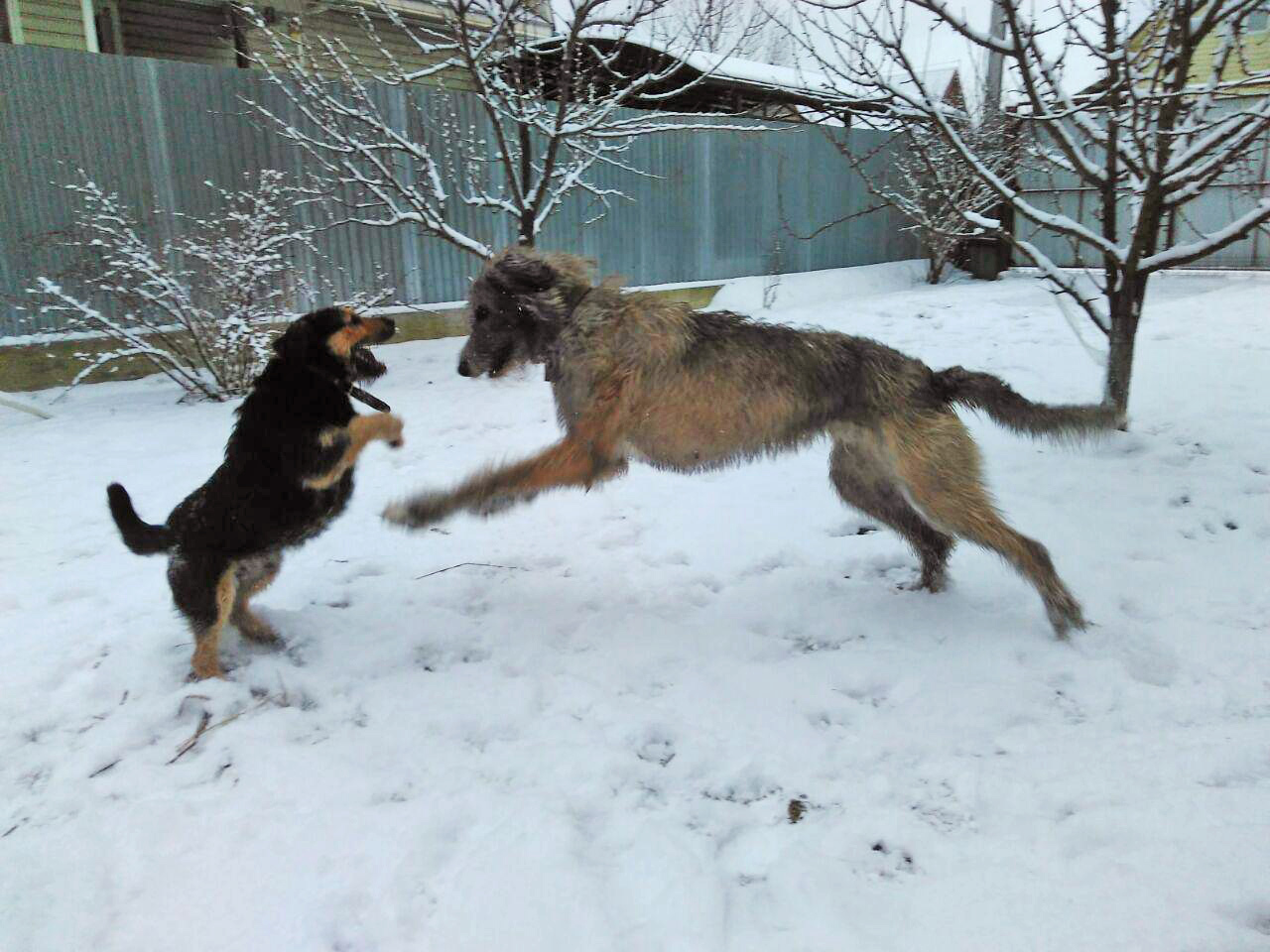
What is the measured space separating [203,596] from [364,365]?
1.18 meters

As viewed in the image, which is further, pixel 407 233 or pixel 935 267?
pixel 935 267

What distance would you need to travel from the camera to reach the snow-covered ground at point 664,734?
1.98m

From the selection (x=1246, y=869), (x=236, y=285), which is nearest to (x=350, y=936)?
(x=1246, y=869)

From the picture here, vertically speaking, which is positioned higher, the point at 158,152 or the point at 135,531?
the point at 158,152

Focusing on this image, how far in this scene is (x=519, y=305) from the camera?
3.54 m

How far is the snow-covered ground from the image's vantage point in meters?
1.98

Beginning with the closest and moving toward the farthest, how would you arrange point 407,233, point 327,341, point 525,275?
point 327,341, point 525,275, point 407,233

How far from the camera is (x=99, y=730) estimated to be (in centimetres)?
273

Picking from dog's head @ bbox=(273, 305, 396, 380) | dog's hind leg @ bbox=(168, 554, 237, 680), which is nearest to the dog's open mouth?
dog's head @ bbox=(273, 305, 396, 380)

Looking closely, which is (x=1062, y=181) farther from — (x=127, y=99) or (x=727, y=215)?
(x=127, y=99)

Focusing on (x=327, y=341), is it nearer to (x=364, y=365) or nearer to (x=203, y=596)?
(x=364, y=365)

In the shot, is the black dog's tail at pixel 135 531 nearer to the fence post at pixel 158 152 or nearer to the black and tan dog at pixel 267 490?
the black and tan dog at pixel 267 490

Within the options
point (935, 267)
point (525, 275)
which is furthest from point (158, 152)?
point (935, 267)

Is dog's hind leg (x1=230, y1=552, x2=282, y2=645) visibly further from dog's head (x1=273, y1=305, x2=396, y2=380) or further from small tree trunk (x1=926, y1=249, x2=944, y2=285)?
small tree trunk (x1=926, y1=249, x2=944, y2=285)
